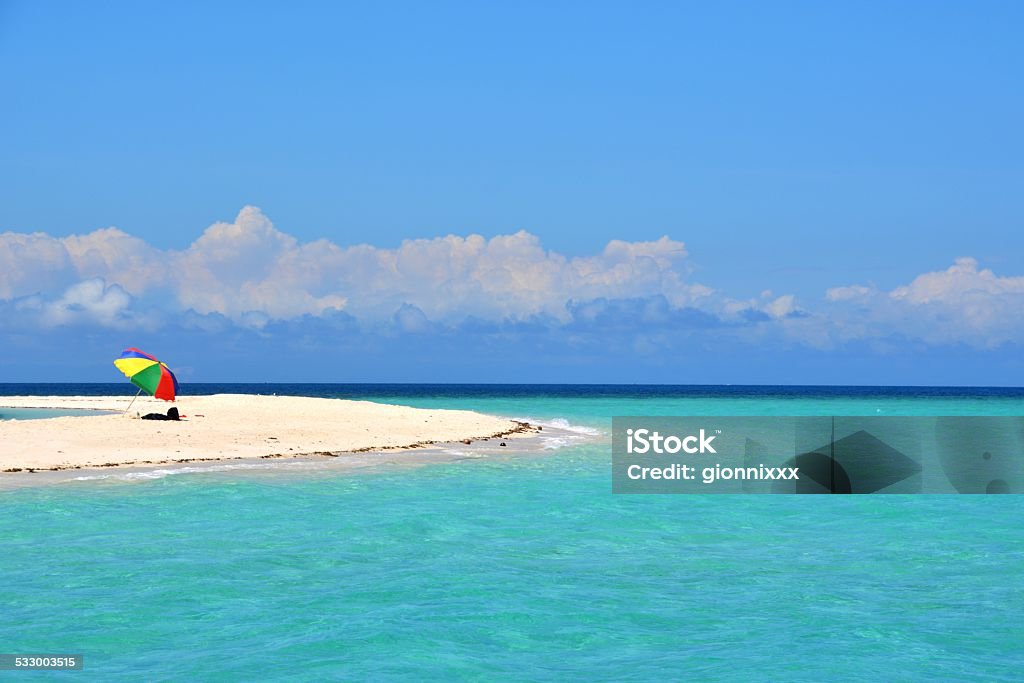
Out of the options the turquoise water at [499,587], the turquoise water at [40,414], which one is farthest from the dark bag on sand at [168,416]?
the turquoise water at [499,587]

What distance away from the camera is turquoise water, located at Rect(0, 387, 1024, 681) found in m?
13.1

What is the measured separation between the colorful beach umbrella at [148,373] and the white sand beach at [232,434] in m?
1.71

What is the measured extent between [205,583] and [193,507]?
8.28 metres

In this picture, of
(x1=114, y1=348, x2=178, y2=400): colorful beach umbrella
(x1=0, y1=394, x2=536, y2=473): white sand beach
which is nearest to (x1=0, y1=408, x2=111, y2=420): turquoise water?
(x1=0, y1=394, x2=536, y2=473): white sand beach

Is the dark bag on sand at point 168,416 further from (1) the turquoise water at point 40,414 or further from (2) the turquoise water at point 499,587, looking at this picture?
(2) the turquoise water at point 499,587

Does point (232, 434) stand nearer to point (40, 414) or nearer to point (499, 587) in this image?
point (499, 587)

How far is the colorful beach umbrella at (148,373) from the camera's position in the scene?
47.2m

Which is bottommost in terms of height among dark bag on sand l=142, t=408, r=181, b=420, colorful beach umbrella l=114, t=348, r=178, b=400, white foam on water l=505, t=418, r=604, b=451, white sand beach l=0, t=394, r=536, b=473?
white foam on water l=505, t=418, r=604, b=451

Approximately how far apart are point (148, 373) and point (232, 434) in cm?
593

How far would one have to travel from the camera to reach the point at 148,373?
47.6 m

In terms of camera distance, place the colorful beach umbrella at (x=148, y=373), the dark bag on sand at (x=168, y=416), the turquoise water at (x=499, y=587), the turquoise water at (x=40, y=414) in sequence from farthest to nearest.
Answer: the turquoise water at (x=40, y=414) → the dark bag on sand at (x=168, y=416) → the colorful beach umbrella at (x=148, y=373) → the turquoise water at (x=499, y=587)

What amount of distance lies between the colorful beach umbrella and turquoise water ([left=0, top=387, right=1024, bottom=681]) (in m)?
20.9

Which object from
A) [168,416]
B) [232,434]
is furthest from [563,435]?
[168,416]

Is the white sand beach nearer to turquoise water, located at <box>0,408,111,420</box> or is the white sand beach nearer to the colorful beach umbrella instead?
the colorful beach umbrella
